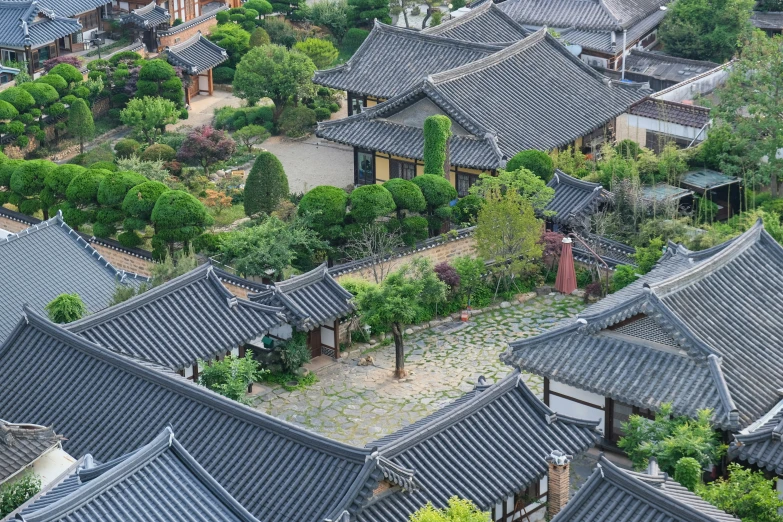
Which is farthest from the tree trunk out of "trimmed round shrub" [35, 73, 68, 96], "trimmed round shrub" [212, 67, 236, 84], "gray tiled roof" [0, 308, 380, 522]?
"trimmed round shrub" [212, 67, 236, 84]

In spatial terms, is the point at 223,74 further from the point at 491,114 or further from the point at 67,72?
the point at 491,114

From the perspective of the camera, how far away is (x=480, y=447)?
26109mm

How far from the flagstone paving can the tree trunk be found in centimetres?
23

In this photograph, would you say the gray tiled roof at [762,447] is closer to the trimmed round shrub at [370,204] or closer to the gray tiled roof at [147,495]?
the gray tiled roof at [147,495]

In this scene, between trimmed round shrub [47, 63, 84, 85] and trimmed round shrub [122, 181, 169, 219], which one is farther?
trimmed round shrub [47, 63, 84, 85]

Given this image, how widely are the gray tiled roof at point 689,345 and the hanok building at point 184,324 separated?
682 cm

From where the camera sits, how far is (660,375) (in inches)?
1144

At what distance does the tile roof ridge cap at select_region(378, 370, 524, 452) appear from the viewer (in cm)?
2508

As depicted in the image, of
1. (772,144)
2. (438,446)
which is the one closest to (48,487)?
(438,446)

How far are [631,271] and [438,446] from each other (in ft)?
43.5

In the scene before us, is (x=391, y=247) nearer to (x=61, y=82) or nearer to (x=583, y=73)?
(x=583, y=73)

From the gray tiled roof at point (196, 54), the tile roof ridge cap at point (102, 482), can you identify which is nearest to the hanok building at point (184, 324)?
the tile roof ridge cap at point (102, 482)

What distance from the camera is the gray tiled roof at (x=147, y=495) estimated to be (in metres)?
21.5

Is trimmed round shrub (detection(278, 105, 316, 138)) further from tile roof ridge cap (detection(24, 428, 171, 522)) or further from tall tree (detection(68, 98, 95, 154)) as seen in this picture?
tile roof ridge cap (detection(24, 428, 171, 522))
